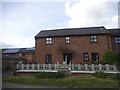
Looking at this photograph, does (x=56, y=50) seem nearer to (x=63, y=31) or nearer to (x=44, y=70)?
(x=63, y=31)

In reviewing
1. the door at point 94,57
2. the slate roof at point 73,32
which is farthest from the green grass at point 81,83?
the slate roof at point 73,32

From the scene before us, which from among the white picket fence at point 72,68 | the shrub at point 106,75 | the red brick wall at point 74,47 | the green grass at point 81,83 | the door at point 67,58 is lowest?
the green grass at point 81,83

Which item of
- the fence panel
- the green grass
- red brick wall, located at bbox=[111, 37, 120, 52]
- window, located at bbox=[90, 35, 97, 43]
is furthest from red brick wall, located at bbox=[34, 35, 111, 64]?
the green grass

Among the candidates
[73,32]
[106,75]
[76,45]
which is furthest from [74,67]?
[73,32]

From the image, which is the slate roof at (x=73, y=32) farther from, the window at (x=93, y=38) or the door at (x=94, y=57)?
the door at (x=94, y=57)

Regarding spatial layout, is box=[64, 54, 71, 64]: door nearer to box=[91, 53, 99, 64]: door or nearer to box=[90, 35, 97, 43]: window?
box=[91, 53, 99, 64]: door

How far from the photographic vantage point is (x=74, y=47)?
108ft

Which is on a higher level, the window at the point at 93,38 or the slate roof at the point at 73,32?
the slate roof at the point at 73,32

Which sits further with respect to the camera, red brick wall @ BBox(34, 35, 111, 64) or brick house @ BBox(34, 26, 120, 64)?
brick house @ BBox(34, 26, 120, 64)

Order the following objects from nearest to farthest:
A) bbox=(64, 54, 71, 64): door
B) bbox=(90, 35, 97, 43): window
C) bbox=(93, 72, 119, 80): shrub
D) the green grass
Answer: the green grass
bbox=(93, 72, 119, 80): shrub
bbox=(90, 35, 97, 43): window
bbox=(64, 54, 71, 64): door

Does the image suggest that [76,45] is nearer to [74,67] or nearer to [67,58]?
[67,58]

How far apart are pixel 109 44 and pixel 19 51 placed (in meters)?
39.3

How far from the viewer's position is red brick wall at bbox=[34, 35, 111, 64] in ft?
104

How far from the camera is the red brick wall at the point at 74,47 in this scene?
1244 inches
